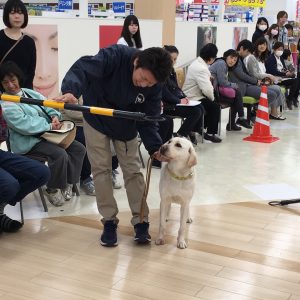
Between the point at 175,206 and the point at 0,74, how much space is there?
1.69 meters

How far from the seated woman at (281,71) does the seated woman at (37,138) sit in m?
5.43

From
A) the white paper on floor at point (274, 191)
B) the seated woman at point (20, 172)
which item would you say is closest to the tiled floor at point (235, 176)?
the white paper on floor at point (274, 191)

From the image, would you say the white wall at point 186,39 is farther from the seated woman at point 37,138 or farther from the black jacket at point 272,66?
the seated woman at point 37,138

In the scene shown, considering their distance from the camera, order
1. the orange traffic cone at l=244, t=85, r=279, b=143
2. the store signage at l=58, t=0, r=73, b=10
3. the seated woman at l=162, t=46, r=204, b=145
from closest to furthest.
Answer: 1. the seated woman at l=162, t=46, r=204, b=145
2. the orange traffic cone at l=244, t=85, r=279, b=143
3. the store signage at l=58, t=0, r=73, b=10

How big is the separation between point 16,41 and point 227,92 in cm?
310

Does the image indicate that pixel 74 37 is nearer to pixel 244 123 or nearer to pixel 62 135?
pixel 244 123

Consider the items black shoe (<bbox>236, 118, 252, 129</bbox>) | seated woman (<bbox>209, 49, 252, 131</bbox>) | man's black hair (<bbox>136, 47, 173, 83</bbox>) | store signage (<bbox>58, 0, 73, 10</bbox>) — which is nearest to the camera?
man's black hair (<bbox>136, 47, 173, 83</bbox>)

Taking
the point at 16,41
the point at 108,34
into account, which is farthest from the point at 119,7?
the point at 16,41

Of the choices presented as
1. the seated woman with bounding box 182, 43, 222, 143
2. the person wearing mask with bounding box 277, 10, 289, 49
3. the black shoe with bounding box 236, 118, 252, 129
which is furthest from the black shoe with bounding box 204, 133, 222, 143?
the person wearing mask with bounding box 277, 10, 289, 49

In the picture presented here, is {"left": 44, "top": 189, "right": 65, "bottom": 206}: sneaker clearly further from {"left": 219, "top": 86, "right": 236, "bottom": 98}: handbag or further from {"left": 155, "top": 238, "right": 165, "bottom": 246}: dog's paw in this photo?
{"left": 219, "top": 86, "right": 236, "bottom": 98}: handbag

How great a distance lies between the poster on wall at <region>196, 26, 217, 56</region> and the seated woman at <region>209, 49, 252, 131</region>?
239cm

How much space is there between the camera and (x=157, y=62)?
8.61 feet

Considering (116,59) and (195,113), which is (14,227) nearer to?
(116,59)

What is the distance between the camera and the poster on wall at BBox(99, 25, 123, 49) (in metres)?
6.86
